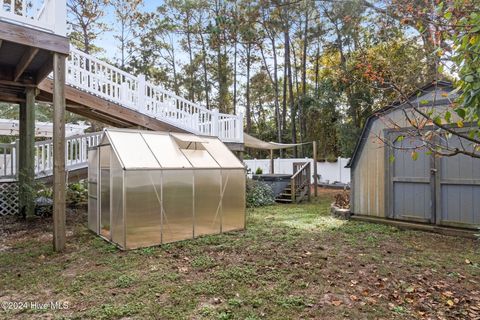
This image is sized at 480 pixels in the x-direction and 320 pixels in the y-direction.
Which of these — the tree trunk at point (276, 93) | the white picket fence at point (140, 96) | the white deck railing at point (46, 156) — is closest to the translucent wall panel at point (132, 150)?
the white picket fence at point (140, 96)

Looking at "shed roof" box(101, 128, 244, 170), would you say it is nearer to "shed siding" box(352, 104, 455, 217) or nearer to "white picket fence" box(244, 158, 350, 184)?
"shed siding" box(352, 104, 455, 217)

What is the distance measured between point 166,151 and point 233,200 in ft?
6.08

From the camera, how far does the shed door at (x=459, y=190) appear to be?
20.8ft

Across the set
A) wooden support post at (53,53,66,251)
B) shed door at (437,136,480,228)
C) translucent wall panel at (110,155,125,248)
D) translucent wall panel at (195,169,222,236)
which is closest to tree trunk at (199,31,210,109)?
translucent wall panel at (195,169,222,236)

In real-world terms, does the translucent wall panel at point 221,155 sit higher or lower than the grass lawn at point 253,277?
higher

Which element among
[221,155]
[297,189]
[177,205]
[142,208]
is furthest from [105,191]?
[297,189]

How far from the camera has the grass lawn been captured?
3479 millimetres

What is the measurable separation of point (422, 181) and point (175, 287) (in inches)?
230

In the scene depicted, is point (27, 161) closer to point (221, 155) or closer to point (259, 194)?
point (221, 155)

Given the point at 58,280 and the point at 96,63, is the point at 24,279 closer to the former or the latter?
the point at 58,280

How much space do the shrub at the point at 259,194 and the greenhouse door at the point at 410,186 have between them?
4751 millimetres

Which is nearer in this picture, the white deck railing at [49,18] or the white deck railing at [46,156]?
the white deck railing at [49,18]

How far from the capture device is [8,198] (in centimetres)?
881

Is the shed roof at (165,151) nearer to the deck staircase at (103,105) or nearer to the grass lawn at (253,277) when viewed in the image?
the grass lawn at (253,277)
